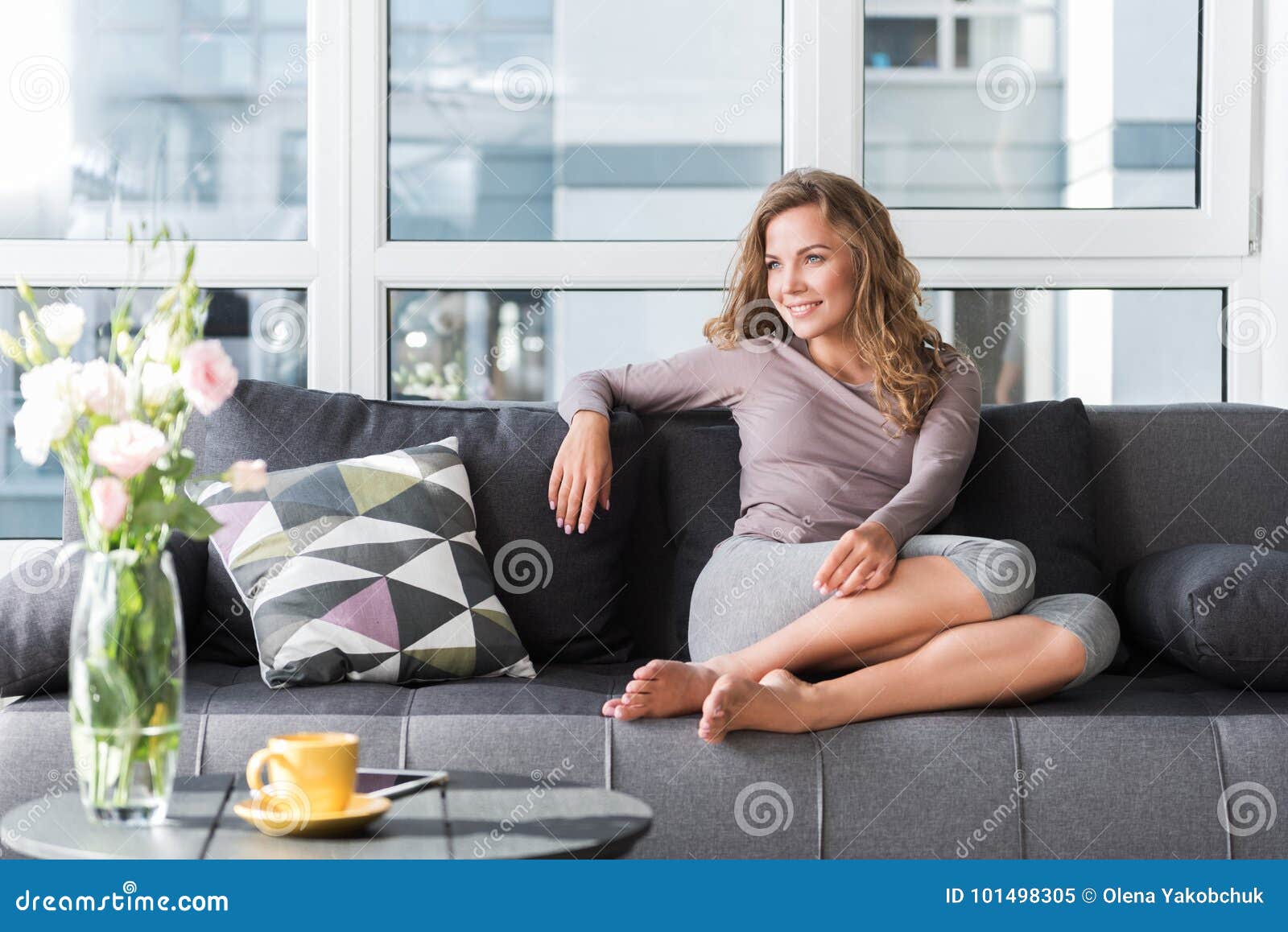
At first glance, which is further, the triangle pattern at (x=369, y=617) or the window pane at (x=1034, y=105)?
the window pane at (x=1034, y=105)

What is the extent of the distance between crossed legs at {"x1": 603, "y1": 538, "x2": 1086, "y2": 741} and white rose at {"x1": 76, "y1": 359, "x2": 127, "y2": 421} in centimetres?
76

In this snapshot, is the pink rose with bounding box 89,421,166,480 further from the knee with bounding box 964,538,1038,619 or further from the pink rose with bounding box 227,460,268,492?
the knee with bounding box 964,538,1038,619

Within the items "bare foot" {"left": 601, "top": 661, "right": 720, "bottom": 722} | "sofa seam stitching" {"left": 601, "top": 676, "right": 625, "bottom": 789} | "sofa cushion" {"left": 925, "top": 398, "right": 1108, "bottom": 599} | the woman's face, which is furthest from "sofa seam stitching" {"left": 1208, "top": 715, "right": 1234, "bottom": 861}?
the woman's face

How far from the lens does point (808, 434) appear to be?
78.3 inches

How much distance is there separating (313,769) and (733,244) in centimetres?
185

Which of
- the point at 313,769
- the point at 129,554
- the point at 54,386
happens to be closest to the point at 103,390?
the point at 54,386

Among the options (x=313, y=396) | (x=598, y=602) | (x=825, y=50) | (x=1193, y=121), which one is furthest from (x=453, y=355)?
(x=1193, y=121)

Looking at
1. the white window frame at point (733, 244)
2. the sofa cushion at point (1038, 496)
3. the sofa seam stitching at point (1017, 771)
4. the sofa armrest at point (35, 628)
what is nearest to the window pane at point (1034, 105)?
the white window frame at point (733, 244)

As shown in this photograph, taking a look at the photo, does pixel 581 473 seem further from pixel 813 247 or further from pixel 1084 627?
pixel 1084 627

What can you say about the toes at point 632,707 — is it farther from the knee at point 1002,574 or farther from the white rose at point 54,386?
the white rose at point 54,386

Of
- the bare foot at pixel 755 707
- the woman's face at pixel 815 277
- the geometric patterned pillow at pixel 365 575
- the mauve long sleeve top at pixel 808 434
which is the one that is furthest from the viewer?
the woman's face at pixel 815 277

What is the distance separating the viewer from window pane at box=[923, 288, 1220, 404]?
8.72 ft

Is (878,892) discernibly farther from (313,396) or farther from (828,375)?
(313,396)

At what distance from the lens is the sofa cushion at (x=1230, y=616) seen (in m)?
1.65
